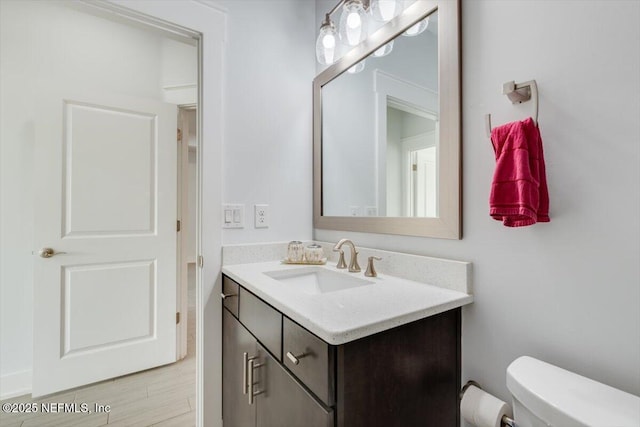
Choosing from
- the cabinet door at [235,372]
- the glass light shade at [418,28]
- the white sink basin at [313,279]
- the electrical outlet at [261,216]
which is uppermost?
the glass light shade at [418,28]

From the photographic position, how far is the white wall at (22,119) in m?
1.81

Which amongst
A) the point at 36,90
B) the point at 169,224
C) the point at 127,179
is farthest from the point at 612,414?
the point at 36,90

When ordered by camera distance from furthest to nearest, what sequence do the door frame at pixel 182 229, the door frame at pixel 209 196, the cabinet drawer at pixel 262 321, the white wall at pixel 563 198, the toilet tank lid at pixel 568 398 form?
the door frame at pixel 182 229 < the door frame at pixel 209 196 < the cabinet drawer at pixel 262 321 < the white wall at pixel 563 198 < the toilet tank lid at pixel 568 398

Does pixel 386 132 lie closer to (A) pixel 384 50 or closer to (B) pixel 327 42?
(A) pixel 384 50

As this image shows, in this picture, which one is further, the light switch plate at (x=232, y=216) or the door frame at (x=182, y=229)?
the door frame at (x=182, y=229)

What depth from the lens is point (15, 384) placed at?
183 centimetres

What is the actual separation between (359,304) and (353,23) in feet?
4.02

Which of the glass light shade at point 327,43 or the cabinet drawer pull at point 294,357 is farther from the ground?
the glass light shade at point 327,43

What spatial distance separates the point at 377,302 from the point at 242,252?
865 mm

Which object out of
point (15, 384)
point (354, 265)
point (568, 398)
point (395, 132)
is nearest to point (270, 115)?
point (395, 132)

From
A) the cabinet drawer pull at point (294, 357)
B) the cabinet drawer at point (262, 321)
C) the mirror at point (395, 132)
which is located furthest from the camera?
the mirror at point (395, 132)

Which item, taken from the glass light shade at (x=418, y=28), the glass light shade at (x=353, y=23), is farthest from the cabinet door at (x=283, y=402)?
the glass light shade at (x=353, y=23)

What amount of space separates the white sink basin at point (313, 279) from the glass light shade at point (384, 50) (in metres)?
0.99

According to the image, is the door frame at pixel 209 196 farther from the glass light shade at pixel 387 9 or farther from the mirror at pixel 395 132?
the glass light shade at pixel 387 9
